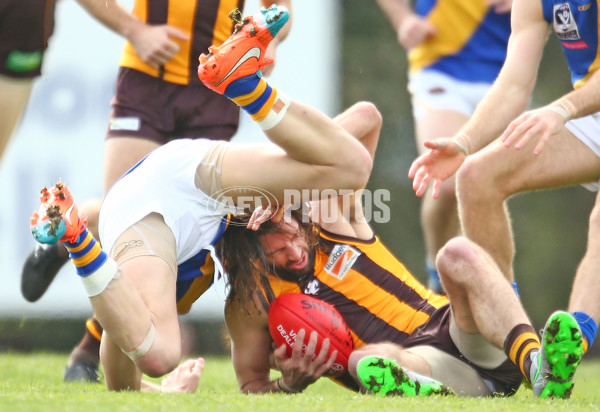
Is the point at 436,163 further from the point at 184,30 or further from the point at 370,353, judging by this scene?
the point at 184,30

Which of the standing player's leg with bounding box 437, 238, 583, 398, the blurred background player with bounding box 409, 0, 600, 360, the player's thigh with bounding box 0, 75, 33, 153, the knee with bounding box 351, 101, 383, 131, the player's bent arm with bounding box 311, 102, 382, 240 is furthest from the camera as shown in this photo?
the knee with bounding box 351, 101, 383, 131

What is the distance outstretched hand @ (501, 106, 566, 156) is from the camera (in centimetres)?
373

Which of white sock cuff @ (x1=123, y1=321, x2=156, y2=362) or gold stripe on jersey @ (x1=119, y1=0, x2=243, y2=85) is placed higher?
gold stripe on jersey @ (x1=119, y1=0, x2=243, y2=85)

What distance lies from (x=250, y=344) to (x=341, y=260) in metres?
0.53

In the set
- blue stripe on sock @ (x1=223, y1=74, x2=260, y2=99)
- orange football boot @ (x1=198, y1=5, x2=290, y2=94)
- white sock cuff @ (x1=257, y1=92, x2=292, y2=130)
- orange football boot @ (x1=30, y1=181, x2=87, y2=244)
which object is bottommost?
orange football boot @ (x1=30, y1=181, x2=87, y2=244)

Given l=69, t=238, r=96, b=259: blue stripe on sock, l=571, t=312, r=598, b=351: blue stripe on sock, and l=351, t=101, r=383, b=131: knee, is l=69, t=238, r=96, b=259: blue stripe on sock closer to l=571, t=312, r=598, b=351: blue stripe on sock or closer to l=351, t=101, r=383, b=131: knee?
l=351, t=101, r=383, b=131: knee

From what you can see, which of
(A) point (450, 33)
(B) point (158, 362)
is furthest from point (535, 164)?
(A) point (450, 33)

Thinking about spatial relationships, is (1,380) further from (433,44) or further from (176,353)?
(433,44)

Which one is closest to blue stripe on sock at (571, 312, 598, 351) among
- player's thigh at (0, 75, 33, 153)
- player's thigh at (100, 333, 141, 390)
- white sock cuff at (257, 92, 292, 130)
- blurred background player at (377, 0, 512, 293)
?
white sock cuff at (257, 92, 292, 130)

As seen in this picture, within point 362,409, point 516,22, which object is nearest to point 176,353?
point 362,409

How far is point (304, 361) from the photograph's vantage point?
3607 mm

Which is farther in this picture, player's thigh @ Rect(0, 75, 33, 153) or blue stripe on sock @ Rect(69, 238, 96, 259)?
player's thigh @ Rect(0, 75, 33, 153)

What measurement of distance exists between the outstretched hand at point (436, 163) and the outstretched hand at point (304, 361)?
0.72m

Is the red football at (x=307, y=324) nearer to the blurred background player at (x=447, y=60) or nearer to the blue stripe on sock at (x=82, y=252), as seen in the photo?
the blue stripe on sock at (x=82, y=252)
